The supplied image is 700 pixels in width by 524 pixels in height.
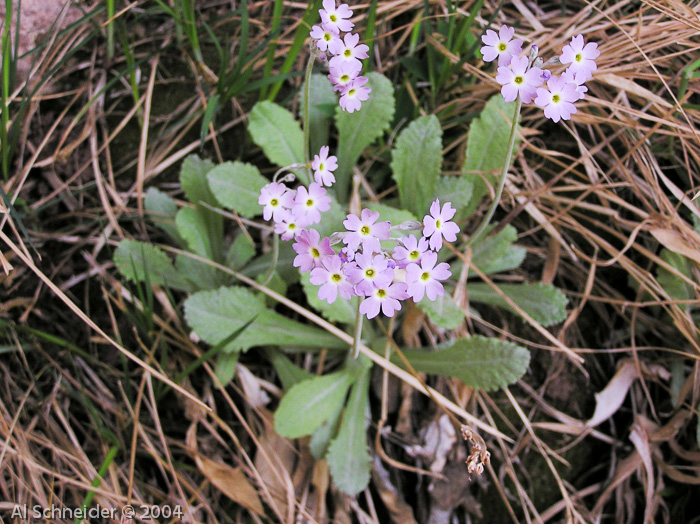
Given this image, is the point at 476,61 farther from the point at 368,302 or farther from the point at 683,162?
the point at 368,302

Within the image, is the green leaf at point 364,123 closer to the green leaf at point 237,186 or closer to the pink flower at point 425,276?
the green leaf at point 237,186

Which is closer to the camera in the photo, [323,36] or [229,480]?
[323,36]

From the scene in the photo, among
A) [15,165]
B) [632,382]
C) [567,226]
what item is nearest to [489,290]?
[567,226]

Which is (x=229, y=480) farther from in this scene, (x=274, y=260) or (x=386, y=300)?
(x=386, y=300)

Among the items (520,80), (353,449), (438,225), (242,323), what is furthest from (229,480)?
(520,80)

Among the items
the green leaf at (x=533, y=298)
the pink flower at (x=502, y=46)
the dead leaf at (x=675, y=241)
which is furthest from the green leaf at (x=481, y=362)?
the pink flower at (x=502, y=46)

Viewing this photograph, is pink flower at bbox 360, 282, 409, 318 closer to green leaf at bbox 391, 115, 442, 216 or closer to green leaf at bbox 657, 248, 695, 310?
green leaf at bbox 391, 115, 442, 216
